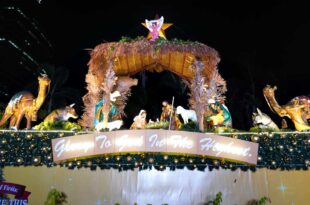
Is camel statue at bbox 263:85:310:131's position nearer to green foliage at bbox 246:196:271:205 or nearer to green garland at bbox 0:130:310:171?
green garland at bbox 0:130:310:171

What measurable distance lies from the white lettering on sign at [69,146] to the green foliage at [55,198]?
30.9 inches

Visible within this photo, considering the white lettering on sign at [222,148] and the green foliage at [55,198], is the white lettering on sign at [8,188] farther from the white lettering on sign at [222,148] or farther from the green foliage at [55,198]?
the white lettering on sign at [222,148]

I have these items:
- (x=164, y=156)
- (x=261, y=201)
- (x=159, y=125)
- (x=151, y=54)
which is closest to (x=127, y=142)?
(x=164, y=156)

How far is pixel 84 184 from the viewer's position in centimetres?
788

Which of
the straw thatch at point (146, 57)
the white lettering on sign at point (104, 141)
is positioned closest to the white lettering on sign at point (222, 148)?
the white lettering on sign at point (104, 141)

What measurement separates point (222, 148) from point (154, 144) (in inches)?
57.2

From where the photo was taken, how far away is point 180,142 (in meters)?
7.55

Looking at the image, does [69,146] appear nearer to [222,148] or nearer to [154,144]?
[154,144]

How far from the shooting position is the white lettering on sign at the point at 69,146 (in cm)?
765

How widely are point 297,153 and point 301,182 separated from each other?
2.07ft

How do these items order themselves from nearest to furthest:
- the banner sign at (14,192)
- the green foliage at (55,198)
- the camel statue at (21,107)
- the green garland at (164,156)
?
the banner sign at (14,192) < the green foliage at (55,198) < the green garland at (164,156) < the camel statue at (21,107)

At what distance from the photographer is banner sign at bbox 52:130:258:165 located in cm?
749

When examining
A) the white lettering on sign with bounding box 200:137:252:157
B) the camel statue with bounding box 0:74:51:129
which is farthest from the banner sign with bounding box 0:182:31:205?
the white lettering on sign with bounding box 200:137:252:157

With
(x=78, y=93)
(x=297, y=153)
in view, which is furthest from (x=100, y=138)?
(x=78, y=93)
